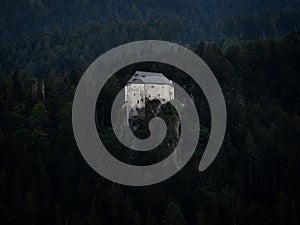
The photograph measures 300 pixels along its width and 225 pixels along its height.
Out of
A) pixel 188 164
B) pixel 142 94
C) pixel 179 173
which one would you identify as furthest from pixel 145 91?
pixel 179 173

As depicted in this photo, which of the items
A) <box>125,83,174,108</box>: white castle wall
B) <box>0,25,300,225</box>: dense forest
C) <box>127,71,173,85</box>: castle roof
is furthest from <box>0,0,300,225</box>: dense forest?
<box>127,71,173,85</box>: castle roof

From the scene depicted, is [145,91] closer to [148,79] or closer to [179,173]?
[148,79]

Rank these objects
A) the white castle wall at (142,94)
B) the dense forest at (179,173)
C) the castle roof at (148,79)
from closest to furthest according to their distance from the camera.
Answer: the dense forest at (179,173) → the white castle wall at (142,94) → the castle roof at (148,79)

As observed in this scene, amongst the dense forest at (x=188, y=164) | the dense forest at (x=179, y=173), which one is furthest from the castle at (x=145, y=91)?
the dense forest at (x=179, y=173)

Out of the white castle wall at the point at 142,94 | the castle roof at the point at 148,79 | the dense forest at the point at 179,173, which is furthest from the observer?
the castle roof at the point at 148,79

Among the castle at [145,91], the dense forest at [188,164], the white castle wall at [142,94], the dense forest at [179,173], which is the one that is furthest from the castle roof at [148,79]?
the dense forest at [179,173]

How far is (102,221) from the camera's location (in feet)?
179

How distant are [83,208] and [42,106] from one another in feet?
61.1

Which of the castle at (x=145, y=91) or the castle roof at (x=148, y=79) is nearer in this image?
the castle at (x=145, y=91)

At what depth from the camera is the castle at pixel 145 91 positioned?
64.5m

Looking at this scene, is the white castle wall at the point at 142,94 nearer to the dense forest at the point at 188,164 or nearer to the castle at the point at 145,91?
the castle at the point at 145,91

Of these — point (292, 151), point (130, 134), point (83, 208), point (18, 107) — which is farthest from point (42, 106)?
point (292, 151)

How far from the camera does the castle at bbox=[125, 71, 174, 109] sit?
64519 millimetres

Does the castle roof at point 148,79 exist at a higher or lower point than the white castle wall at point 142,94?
higher
